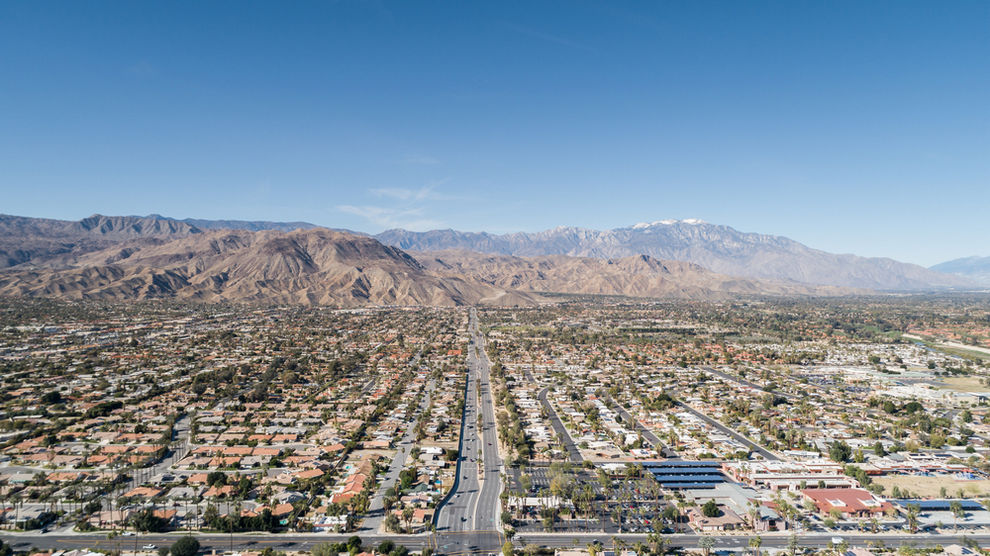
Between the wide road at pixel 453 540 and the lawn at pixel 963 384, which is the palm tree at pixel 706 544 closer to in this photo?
the wide road at pixel 453 540

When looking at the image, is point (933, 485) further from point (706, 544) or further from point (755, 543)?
point (706, 544)

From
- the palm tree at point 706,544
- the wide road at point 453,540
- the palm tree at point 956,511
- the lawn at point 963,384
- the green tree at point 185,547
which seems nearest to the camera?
the green tree at point 185,547

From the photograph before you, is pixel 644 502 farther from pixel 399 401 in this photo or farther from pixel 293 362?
pixel 293 362

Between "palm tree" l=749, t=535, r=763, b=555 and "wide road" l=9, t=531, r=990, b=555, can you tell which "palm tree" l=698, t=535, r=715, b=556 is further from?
"palm tree" l=749, t=535, r=763, b=555

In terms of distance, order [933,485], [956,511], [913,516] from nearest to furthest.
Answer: [913,516]
[956,511]
[933,485]

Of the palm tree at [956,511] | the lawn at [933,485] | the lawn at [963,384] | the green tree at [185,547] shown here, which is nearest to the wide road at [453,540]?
the green tree at [185,547]

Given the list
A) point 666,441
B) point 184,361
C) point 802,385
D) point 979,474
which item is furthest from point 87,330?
point 979,474

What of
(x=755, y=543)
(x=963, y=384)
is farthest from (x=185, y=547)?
(x=963, y=384)

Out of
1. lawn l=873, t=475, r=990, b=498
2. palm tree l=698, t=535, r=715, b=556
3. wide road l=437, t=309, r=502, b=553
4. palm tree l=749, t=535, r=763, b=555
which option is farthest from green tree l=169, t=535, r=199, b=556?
lawn l=873, t=475, r=990, b=498
